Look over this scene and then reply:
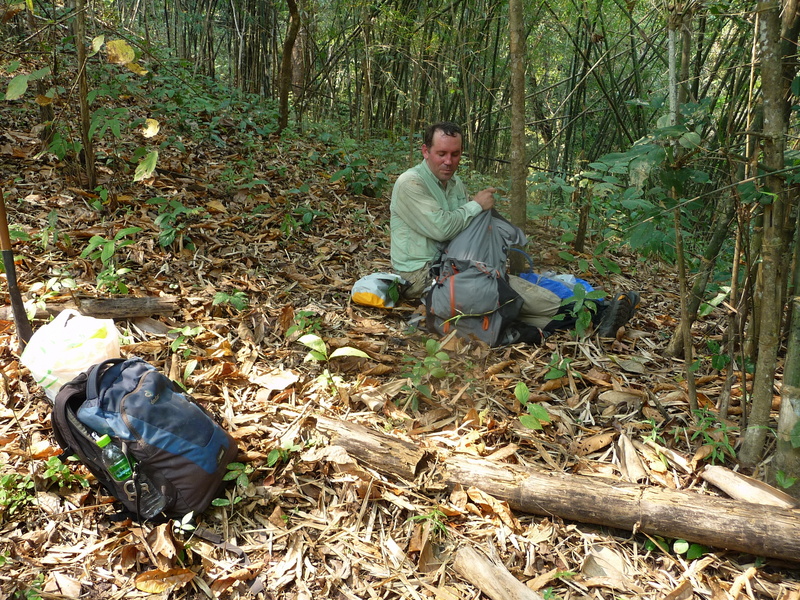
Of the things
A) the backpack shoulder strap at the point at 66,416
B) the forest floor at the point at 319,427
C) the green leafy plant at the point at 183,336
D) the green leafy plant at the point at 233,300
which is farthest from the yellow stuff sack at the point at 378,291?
the backpack shoulder strap at the point at 66,416

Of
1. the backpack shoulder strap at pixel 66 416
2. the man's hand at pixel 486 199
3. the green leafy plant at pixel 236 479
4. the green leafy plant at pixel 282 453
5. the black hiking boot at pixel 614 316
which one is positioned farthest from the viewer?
the man's hand at pixel 486 199

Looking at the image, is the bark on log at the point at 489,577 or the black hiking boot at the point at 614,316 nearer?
the bark on log at the point at 489,577

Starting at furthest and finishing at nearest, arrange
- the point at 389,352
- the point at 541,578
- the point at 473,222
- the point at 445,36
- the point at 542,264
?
the point at 445,36, the point at 542,264, the point at 473,222, the point at 389,352, the point at 541,578

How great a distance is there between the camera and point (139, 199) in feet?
12.0

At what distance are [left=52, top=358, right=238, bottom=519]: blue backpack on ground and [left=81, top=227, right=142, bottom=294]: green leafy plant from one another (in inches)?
42.1

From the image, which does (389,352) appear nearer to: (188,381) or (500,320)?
(500,320)

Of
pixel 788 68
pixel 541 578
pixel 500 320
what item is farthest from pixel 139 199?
pixel 788 68

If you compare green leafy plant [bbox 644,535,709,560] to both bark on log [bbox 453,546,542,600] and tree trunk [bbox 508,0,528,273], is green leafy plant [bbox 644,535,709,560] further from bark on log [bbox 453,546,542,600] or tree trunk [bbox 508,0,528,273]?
tree trunk [bbox 508,0,528,273]

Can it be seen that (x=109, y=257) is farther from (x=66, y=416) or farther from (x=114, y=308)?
(x=66, y=416)

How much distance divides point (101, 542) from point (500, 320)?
1.92 m

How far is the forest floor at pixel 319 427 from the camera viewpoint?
1684 millimetres

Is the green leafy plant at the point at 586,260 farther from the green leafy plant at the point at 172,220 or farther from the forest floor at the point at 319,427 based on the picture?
the green leafy plant at the point at 172,220

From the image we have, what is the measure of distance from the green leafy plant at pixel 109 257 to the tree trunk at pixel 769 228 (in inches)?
108

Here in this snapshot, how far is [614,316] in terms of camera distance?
9.46 feet
